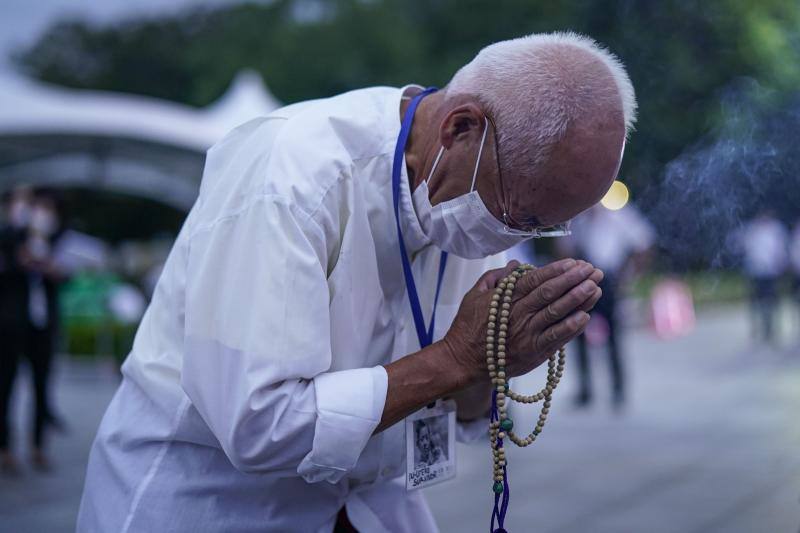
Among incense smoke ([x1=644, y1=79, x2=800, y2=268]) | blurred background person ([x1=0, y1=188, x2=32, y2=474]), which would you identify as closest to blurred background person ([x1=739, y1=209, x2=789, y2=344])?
blurred background person ([x1=0, y1=188, x2=32, y2=474])

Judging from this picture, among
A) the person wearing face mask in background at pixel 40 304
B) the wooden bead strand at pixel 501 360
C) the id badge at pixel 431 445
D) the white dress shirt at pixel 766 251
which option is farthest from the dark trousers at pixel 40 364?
the white dress shirt at pixel 766 251

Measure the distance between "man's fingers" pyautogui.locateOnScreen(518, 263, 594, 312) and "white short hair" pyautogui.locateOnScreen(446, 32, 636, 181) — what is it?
0.18 meters

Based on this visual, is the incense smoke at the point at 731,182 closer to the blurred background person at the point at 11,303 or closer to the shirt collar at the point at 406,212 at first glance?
the shirt collar at the point at 406,212

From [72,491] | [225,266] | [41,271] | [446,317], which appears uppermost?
[225,266]

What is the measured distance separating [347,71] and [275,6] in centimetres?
908

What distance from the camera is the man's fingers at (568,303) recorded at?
1.53 metres

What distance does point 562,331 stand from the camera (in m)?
1.55

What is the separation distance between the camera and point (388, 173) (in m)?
1.72

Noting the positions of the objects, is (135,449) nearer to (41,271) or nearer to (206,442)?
(206,442)

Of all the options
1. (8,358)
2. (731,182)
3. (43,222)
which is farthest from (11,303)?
(731,182)

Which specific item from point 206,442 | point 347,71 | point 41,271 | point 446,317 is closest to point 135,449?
point 206,442

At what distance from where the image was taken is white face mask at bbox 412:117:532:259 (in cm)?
169

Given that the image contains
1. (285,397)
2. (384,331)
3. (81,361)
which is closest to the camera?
(285,397)

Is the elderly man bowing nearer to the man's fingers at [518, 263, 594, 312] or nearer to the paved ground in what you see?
the man's fingers at [518, 263, 594, 312]
